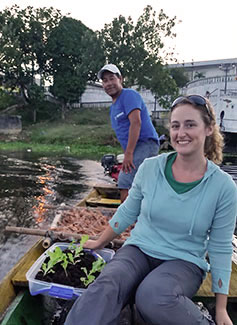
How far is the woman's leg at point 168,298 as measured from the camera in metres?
1.58

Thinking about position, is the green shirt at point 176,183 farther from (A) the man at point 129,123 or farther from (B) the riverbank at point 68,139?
(B) the riverbank at point 68,139

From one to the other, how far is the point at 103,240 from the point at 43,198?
5.43 metres

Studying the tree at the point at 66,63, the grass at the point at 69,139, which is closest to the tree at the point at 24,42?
the tree at the point at 66,63

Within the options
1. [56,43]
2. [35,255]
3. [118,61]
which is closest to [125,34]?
[118,61]

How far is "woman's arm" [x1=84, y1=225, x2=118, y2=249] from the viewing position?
2.28 metres

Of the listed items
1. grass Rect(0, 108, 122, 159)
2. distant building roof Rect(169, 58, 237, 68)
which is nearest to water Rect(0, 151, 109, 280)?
grass Rect(0, 108, 122, 159)

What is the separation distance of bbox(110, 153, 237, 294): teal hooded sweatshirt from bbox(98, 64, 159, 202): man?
180 centimetres

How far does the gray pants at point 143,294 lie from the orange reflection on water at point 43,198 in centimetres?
268

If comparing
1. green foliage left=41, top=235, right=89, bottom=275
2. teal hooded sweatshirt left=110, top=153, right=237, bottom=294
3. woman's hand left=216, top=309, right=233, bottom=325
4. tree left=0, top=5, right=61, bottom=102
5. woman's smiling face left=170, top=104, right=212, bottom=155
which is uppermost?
tree left=0, top=5, right=61, bottom=102

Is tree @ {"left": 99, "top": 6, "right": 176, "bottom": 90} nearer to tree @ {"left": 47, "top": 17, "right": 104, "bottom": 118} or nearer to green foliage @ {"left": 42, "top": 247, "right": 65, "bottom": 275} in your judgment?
tree @ {"left": 47, "top": 17, "right": 104, "bottom": 118}

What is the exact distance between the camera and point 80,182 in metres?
9.78

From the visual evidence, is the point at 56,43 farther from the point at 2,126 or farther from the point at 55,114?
the point at 2,126

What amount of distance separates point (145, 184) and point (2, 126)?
1014 inches

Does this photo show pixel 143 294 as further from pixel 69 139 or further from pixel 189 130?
pixel 69 139
